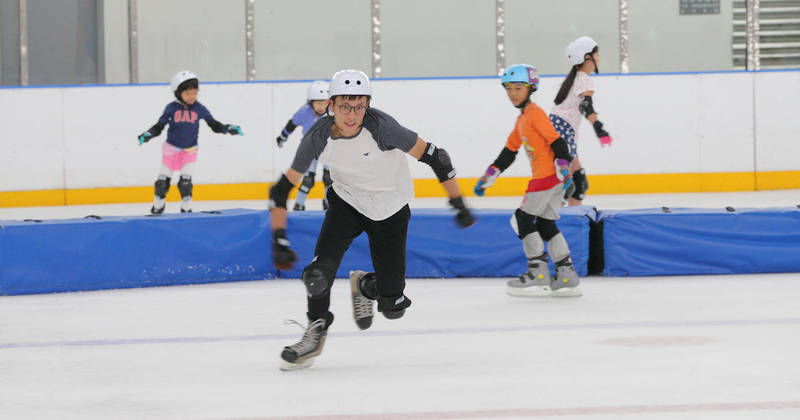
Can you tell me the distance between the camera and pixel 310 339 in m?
3.71

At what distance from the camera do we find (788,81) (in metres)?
11.8

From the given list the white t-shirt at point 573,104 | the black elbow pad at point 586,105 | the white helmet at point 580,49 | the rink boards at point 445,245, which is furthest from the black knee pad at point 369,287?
the white helmet at point 580,49

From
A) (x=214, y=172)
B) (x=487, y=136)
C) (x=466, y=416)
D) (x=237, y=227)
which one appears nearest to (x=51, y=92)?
(x=214, y=172)

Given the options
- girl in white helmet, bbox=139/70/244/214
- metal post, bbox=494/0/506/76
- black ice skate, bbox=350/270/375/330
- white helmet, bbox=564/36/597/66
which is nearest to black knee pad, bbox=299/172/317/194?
girl in white helmet, bbox=139/70/244/214

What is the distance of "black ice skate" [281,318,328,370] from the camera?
3619 millimetres

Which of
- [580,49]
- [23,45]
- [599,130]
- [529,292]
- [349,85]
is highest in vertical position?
[23,45]

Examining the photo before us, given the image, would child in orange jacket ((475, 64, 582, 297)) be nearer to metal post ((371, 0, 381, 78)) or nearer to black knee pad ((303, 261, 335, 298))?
black knee pad ((303, 261, 335, 298))

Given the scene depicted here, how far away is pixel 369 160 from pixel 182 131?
5365 millimetres

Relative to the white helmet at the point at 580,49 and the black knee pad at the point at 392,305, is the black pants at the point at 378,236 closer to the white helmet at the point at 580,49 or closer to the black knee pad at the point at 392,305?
the black knee pad at the point at 392,305

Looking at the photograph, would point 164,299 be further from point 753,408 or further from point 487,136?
point 487,136

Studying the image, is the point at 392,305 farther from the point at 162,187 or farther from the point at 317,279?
the point at 162,187

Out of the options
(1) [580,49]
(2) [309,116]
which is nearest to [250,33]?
(2) [309,116]

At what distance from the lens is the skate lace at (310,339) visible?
3.65m

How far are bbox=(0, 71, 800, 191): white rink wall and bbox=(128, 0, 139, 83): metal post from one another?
2.38 feet
